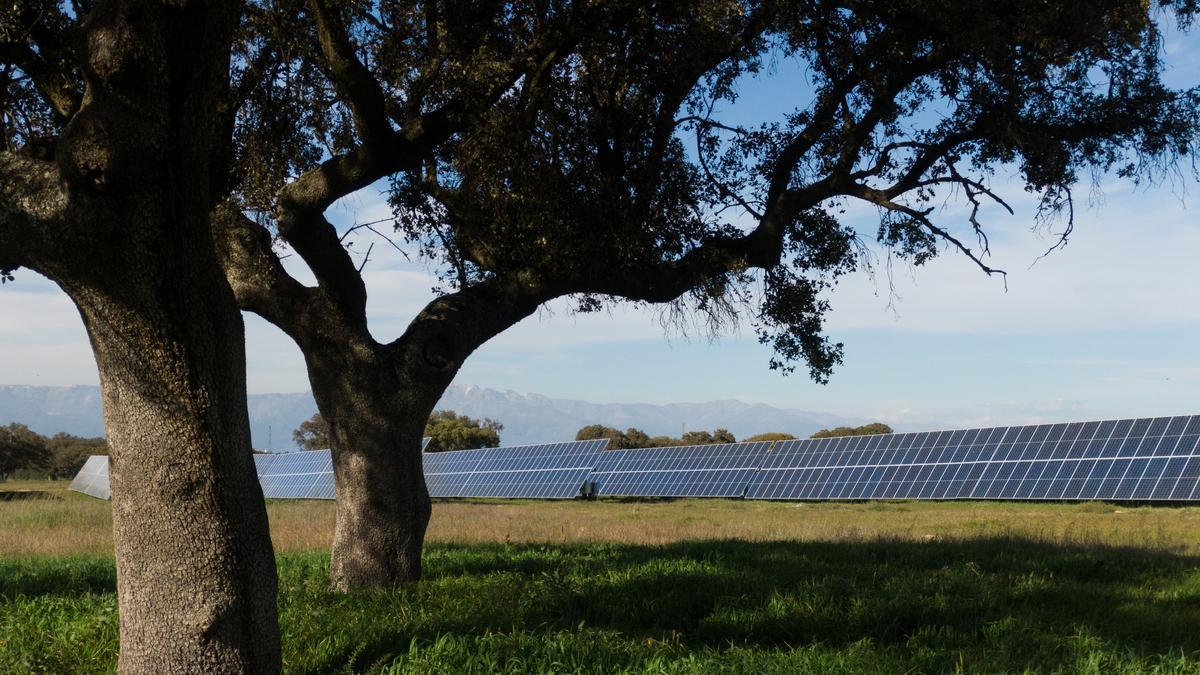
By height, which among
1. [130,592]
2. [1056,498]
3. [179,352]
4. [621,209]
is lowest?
[1056,498]

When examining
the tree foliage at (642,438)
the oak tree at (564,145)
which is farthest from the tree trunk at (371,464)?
the tree foliage at (642,438)

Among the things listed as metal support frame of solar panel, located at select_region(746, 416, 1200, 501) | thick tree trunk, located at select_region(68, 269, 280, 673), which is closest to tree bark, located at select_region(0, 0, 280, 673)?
thick tree trunk, located at select_region(68, 269, 280, 673)

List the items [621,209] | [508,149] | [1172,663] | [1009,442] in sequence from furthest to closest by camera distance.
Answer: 1. [1009,442]
2. [621,209]
3. [508,149]
4. [1172,663]

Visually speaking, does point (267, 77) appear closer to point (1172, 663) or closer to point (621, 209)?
point (621, 209)

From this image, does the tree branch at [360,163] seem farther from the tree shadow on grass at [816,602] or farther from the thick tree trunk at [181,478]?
the thick tree trunk at [181,478]

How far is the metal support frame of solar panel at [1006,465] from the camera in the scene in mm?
28812

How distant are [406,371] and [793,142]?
5137mm

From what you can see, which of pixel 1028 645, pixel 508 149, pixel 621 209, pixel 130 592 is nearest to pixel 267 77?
pixel 508 149

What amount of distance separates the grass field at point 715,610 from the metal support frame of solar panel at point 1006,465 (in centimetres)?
1588

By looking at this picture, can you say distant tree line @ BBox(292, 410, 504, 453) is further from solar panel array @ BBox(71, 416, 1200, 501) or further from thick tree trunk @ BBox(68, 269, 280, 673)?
thick tree trunk @ BBox(68, 269, 280, 673)

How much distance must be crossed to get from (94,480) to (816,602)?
50.3m

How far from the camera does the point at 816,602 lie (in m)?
8.40

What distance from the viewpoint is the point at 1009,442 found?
34.5 m

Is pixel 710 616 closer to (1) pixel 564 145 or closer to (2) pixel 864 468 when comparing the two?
(1) pixel 564 145
